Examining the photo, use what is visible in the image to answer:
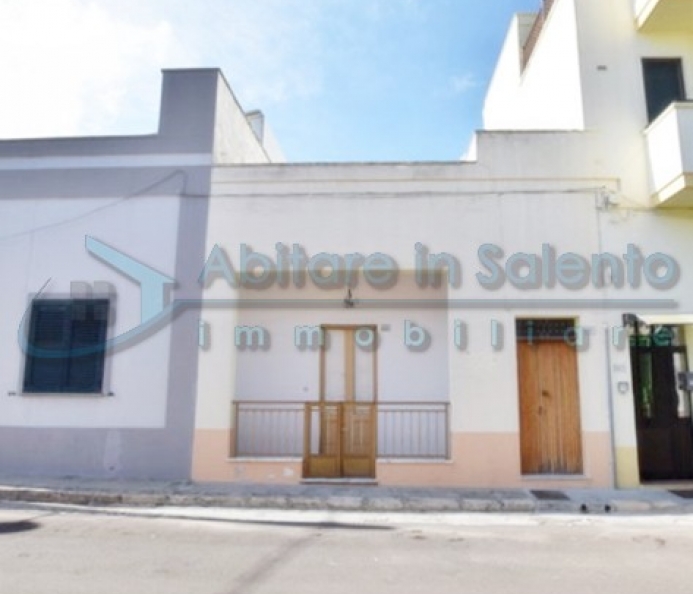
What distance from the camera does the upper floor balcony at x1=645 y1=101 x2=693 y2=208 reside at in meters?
9.13

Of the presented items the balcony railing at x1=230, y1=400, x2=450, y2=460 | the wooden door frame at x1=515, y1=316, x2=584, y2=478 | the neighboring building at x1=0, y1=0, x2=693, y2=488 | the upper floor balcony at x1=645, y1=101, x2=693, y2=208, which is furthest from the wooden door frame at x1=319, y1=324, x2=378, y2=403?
the upper floor balcony at x1=645, y1=101, x2=693, y2=208

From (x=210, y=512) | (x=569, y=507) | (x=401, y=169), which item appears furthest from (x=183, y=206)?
(x=569, y=507)

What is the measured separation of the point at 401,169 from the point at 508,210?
1.96 metres

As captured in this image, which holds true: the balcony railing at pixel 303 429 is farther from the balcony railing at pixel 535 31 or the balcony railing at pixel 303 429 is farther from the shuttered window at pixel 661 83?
the balcony railing at pixel 535 31

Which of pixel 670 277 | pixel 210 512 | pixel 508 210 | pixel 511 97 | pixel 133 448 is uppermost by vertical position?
pixel 511 97

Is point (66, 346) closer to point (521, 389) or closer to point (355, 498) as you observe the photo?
point (355, 498)

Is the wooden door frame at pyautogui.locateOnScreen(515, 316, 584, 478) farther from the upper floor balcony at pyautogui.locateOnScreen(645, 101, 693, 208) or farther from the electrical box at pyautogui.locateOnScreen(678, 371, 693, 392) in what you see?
the upper floor balcony at pyautogui.locateOnScreen(645, 101, 693, 208)

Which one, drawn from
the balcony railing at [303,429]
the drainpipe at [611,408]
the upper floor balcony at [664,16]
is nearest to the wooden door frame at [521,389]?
the drainpipe at [611,408]

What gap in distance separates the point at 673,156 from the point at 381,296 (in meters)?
5.25

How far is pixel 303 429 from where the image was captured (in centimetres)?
1027

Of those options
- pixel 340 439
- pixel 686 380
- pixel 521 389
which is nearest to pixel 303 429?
pixel 340 439

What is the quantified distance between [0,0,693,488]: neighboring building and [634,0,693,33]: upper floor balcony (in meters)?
0.05

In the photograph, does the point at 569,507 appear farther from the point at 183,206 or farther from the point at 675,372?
the point at 183,206

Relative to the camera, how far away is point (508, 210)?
1006cm
